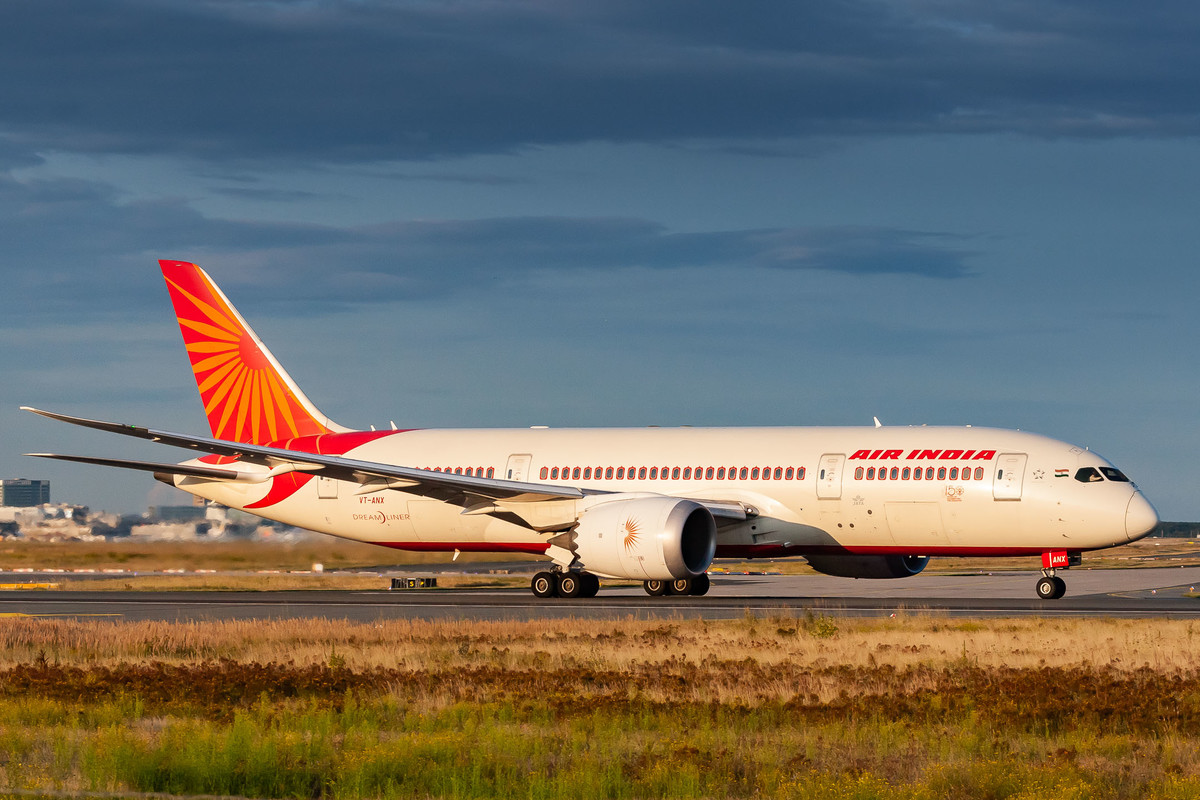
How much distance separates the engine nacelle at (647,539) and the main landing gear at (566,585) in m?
1.54

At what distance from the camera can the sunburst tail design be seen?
42.6m

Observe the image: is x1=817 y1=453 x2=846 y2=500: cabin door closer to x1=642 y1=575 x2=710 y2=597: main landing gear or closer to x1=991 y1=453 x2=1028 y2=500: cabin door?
x1=991 y1=453 x2=1028 y2=500: cabin door

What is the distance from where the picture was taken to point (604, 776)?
1091 centimetres

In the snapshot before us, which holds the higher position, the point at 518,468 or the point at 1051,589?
the point at 518,468

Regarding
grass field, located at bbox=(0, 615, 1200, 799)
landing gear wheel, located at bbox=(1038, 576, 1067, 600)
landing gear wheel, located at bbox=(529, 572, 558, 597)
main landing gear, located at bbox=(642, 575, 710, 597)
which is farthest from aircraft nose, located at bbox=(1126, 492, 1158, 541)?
landing gear wheel, located at bbox=(529, 572, 558, 597)

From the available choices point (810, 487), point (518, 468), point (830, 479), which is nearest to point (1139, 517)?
point (830, 479)

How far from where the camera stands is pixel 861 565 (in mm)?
36406

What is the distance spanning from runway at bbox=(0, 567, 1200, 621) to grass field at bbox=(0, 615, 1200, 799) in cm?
634

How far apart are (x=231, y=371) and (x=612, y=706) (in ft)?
99.1

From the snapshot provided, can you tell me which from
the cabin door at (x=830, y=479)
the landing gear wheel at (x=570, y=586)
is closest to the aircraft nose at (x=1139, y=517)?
the cabin door at (x=830, y=479)

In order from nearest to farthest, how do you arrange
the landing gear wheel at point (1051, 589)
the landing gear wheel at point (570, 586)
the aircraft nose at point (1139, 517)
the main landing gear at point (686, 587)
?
the aircraft nose at point (1139, 517), the landing gear wheel at point (1051, 589), the landing gear wheel at point (570, 586), the main landing gear at point (686, 587)

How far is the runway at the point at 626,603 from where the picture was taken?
29328mm

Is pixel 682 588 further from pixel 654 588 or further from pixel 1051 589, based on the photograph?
pixel 1051 589

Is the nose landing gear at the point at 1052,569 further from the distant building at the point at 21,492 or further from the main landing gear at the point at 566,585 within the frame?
the distant building at the point at 21,492
